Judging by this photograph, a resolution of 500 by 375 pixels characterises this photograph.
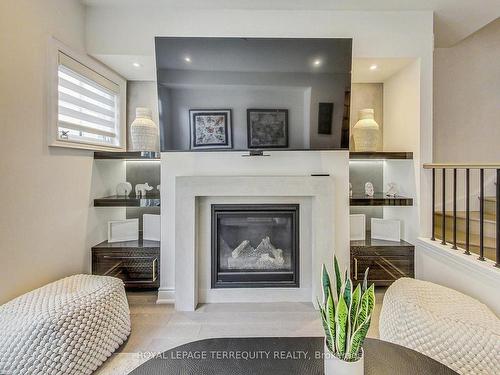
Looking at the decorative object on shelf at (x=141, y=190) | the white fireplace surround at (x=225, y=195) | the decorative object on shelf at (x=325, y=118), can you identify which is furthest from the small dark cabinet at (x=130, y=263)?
the decorative object on shelf at (x=325, y=118)

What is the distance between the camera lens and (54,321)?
1.60 m

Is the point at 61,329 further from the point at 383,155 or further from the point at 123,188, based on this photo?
the point at 383,155

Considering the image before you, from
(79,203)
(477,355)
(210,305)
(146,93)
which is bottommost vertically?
(210,305)

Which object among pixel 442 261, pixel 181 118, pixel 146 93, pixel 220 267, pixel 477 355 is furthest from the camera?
pixel 146 93

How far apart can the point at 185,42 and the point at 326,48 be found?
131cm

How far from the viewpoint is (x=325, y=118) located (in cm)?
259

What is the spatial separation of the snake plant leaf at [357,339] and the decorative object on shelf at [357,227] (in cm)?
201

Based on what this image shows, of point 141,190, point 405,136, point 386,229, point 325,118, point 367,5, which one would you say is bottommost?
point 386,229

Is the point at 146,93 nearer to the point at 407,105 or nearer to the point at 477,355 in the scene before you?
the point at 407,105

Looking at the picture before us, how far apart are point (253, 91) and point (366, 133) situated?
1.33 m

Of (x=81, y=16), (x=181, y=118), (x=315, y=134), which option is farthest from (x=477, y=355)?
(x=81, y=16)

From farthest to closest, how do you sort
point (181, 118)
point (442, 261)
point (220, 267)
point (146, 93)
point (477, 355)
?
point (146, 93), point (220, 267), point (181, 118), point (442, 261), point (477, 355)

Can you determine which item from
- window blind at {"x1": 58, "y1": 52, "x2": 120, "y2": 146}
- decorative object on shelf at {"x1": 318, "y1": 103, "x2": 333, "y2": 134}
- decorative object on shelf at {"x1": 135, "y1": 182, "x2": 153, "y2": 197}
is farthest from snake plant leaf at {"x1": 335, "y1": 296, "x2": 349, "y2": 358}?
window blind at {"x1": 58, "y1": 52, "x2": 120, "y2": 146}

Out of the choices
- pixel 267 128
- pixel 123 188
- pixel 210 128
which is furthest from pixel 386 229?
pixel 123 188
